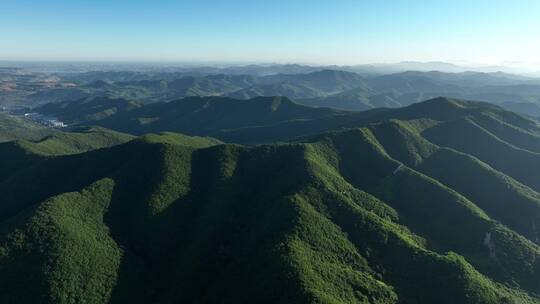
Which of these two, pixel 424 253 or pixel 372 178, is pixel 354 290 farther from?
pixel 372 178

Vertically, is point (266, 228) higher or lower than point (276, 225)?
lower

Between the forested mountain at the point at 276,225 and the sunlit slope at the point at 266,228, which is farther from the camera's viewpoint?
the forested mountain at the point at 276,225

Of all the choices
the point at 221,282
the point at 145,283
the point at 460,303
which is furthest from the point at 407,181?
the point at 145,283

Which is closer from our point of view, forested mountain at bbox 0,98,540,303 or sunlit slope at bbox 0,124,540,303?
sunlit slope at bbox 0,124,540,303

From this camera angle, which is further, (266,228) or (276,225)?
(266,228)
